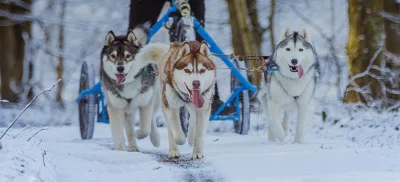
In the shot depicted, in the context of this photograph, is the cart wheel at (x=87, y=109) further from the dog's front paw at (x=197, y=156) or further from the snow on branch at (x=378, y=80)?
the snow on branch at (x=378, y=80)

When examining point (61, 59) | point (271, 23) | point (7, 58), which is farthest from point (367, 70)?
point (61, 59)

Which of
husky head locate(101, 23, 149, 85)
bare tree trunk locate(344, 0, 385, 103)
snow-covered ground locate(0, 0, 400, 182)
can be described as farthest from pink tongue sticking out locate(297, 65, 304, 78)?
bare tree trunk locate(344, 0, 385, 103)

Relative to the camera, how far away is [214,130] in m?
11.6

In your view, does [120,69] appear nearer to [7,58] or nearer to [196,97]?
[196,97]

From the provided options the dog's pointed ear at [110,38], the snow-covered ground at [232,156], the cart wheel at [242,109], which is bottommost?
the snow-covered ground at [232,156]

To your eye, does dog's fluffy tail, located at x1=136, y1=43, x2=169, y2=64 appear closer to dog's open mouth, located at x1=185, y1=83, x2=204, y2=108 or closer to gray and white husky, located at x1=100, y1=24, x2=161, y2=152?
gray and white husky, located at x1=100, y1=24, x2=161, y2=152

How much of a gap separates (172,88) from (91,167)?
1241 mm

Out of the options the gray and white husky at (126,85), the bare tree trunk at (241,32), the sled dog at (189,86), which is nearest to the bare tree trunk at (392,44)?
the bare tree trunk at (241,32)

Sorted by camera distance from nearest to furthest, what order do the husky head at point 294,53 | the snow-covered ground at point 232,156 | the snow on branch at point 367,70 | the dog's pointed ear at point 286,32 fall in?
the snow-covered ground at point 232,156 < the husky head at point 294,53 < the dog's pointed ear at point 286,32 < the snow on branch at point 367,70

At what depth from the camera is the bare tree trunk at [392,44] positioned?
12086 mm

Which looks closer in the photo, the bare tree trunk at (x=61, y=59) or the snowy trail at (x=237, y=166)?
→ the snowy trail at (x=237, y=166)

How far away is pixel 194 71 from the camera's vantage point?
19.3 ft

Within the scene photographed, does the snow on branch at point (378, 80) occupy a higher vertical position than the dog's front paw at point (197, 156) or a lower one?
higher

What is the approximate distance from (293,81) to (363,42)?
515cm
